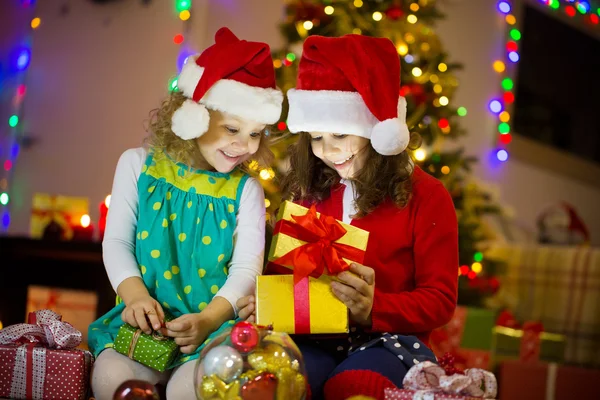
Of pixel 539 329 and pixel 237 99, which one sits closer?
pixel 237 99

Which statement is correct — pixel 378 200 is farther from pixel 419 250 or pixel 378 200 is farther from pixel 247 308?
pixel 247 308

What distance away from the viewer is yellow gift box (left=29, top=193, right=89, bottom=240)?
337 centimetres

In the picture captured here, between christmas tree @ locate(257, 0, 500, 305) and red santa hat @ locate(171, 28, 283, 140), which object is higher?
christmas tree @ locate(257, 0, 500, 305)

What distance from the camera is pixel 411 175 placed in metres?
1.83

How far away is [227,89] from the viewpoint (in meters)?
1.76

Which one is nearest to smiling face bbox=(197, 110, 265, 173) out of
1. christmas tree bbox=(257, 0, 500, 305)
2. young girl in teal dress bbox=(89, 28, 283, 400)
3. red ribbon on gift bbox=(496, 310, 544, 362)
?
young girl in teal dress bbox=(89, 28, 283, 400)

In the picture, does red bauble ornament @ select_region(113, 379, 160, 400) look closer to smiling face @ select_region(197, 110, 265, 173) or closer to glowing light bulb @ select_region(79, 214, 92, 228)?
smiling face @ select_region(197, 110, 265, 173)

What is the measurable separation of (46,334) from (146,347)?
0.23 meters

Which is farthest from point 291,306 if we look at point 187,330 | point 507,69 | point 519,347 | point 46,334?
point 507,69

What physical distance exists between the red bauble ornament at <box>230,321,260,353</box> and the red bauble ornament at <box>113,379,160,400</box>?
16 cm

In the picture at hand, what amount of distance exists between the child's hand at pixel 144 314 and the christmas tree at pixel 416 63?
172cm

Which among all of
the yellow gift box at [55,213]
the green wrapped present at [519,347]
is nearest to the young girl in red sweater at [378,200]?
the yellow gift box at [55,213]

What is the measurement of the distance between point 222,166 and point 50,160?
7.40 feet

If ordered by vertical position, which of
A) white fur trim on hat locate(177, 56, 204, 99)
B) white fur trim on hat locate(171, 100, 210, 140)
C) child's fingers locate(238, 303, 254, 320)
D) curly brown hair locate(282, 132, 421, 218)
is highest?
white fur trim on hat locate(177, 56, 204, 99)
